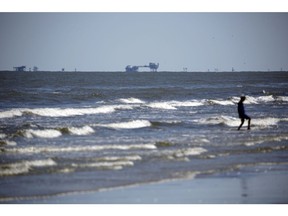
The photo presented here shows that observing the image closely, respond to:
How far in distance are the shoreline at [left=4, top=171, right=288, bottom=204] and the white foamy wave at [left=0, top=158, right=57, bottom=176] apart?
2.68 meters

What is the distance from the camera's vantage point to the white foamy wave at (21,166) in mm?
14836

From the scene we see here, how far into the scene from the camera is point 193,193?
12.7 meters

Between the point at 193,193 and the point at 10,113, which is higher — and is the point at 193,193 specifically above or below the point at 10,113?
below

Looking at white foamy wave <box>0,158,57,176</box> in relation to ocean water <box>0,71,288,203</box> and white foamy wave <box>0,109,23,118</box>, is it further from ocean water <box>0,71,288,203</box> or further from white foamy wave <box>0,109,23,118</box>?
white foamy wave <box>0,109,23,118</box>

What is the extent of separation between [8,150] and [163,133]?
7.28 m

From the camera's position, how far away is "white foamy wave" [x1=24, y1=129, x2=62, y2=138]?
72.3ft

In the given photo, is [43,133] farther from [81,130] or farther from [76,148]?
[76,148]

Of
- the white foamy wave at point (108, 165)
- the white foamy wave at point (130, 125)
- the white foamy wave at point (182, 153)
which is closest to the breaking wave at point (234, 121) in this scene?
the white foamy wave at point (130, 125)

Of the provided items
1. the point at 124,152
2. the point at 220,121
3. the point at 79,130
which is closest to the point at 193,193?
the point at 124,152

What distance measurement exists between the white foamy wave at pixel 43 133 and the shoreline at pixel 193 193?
896cm

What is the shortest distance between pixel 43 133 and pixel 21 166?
7.36m

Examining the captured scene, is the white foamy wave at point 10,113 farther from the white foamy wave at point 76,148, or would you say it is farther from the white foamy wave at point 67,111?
the white foamy wave at point 76,148

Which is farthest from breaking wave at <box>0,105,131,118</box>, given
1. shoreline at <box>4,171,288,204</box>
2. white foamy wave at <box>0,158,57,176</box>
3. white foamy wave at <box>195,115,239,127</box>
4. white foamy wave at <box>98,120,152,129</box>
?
shoreline at <box>4,171,288,204</box>
